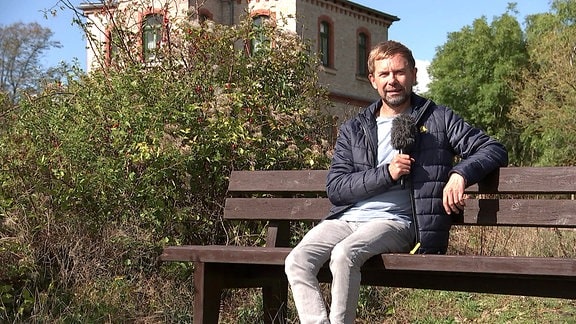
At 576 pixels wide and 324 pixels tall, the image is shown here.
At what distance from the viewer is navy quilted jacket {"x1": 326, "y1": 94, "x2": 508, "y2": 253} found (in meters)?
4.56

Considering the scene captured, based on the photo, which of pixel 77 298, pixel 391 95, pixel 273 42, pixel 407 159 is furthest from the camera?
pixel 273 42

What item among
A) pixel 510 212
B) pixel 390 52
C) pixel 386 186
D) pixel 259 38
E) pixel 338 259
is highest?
pixel 259 38

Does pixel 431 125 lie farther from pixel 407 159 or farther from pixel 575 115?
pixel 575 115

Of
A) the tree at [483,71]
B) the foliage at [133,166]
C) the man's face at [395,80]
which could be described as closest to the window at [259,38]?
the foliage at [133,166]

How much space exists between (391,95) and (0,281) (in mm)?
3060

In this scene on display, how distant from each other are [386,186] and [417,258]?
505 millimetres

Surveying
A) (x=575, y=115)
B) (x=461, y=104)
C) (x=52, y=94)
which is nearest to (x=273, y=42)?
(x=52, y=94)

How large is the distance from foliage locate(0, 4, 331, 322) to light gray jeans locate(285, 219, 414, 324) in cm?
209

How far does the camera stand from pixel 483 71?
48.2 metres

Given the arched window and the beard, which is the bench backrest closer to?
the beard

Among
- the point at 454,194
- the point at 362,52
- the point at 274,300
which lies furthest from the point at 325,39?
the point at 454,194

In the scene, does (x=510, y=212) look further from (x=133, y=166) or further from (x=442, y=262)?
(x=133, y=166)

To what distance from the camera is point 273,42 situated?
8625 millimetres

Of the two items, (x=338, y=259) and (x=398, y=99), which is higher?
(x=398, y=99)
